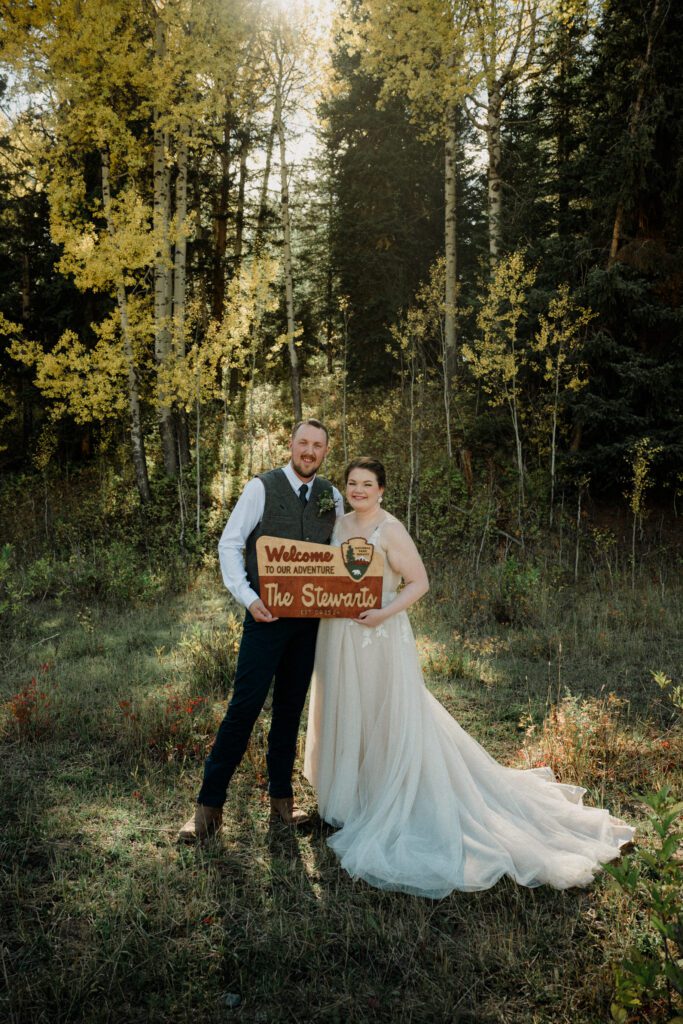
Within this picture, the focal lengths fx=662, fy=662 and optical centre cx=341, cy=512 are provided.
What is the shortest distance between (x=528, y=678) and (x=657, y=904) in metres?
4.13

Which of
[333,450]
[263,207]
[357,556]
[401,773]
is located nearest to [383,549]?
[357,556]

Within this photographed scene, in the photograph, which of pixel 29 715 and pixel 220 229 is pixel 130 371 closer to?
pixel 220 229

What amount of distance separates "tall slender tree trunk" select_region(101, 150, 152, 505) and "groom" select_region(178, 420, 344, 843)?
8.73 meters

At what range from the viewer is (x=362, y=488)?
3822mm

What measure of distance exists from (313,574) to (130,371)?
940cm

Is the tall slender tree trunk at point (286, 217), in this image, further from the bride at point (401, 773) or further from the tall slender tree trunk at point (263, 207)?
the bride at point (401, 773)

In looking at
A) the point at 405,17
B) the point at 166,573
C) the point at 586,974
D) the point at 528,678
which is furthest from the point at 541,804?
the point at 405,17

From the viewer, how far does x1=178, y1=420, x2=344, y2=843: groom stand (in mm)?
3631

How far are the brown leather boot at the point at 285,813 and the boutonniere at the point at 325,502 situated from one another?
172 cm

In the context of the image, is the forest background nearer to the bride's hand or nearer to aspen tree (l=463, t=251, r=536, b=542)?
aspen tree (l=463, t=251, r=536, b=542)

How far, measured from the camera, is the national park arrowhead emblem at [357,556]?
356 cm

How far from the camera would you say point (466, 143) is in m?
16.8

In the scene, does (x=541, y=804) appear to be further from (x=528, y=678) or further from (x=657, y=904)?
(x=528, y=678)

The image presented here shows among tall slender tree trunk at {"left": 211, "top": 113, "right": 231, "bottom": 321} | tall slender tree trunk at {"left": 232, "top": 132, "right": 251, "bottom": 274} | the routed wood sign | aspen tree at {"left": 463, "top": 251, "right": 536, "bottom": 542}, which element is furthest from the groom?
tall slender tree trunk at {"left": 232, "top": 132, "right": 251, "bottom": 274}
